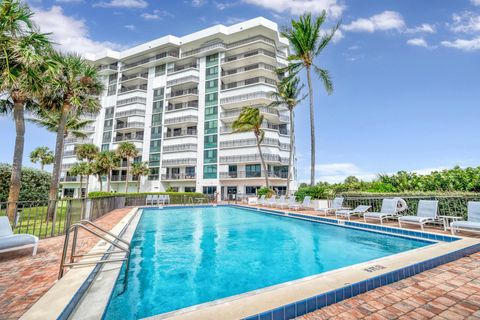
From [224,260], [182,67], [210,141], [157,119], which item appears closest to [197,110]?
[210,141]

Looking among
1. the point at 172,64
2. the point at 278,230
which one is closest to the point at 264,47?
the point at 172,64


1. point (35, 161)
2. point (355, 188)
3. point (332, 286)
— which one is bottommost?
point (332, 286)

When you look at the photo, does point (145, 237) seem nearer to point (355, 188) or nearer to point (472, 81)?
point (355, 188)

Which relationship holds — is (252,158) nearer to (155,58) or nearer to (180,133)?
(180,133)

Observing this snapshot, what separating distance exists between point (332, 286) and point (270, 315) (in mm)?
1068

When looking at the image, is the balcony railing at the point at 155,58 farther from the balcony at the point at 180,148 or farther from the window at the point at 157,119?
the balcony at the point at 180,148

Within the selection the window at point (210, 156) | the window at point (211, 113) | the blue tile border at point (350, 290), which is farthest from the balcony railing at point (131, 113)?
the blue tile border at point (350, 290)

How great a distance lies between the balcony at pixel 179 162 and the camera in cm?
3938

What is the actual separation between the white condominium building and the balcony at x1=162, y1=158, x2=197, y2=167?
0.18 meters

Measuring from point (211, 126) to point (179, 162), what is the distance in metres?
8.54

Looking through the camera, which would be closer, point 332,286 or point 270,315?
point 270,315

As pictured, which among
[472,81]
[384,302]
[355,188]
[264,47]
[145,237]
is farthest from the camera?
[264,47]

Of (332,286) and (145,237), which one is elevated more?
(332,286)

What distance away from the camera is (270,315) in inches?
96.1
